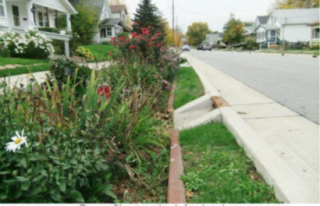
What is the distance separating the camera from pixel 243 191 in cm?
213

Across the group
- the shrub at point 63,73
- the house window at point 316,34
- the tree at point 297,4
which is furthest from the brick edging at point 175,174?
the tree at point 297,4

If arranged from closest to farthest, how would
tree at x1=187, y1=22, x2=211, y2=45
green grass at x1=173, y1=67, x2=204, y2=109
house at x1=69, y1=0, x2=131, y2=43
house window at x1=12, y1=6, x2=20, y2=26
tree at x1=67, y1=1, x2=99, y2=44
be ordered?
1. green grass at x1=173, y1=67, x2=204, y2=109
2. house window at x1=12, y1=6, x2=20, y2=26
3. tree at x1=67, y1=1, x2=99, y2=44
4. house at x1=69, y1=0, x2=131, y2=43
5. tree at x1=187, y1=22, x2=211, y2=45

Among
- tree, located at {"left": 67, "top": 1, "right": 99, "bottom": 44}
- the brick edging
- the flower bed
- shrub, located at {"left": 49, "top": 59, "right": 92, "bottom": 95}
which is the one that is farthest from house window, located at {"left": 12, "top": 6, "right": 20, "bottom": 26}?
the brick edging

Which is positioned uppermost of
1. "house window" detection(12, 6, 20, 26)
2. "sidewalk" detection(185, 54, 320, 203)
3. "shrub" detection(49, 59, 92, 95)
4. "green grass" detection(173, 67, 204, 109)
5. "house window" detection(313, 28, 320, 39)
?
"house window" detection(12, 6, 20, 26)

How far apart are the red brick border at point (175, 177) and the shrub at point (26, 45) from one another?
41.1ft

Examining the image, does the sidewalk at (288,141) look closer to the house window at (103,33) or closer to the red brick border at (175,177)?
the red brick border at (175,177)

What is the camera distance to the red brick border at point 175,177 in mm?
2150

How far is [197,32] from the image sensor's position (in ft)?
342

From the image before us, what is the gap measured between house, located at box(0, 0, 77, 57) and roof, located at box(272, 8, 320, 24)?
36546mm

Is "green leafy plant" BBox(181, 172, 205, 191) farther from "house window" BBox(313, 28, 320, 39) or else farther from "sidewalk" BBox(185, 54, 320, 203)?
A: "house window" BBox(313, 28, 320, 39)

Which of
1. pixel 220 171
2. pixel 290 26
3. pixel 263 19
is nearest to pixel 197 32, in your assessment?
pixel 263 19

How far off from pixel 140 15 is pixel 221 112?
2783 centimetres

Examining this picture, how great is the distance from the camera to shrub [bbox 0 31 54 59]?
13.3 meters

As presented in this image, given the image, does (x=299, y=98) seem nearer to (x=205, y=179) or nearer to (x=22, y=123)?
(x=205, y=179)
